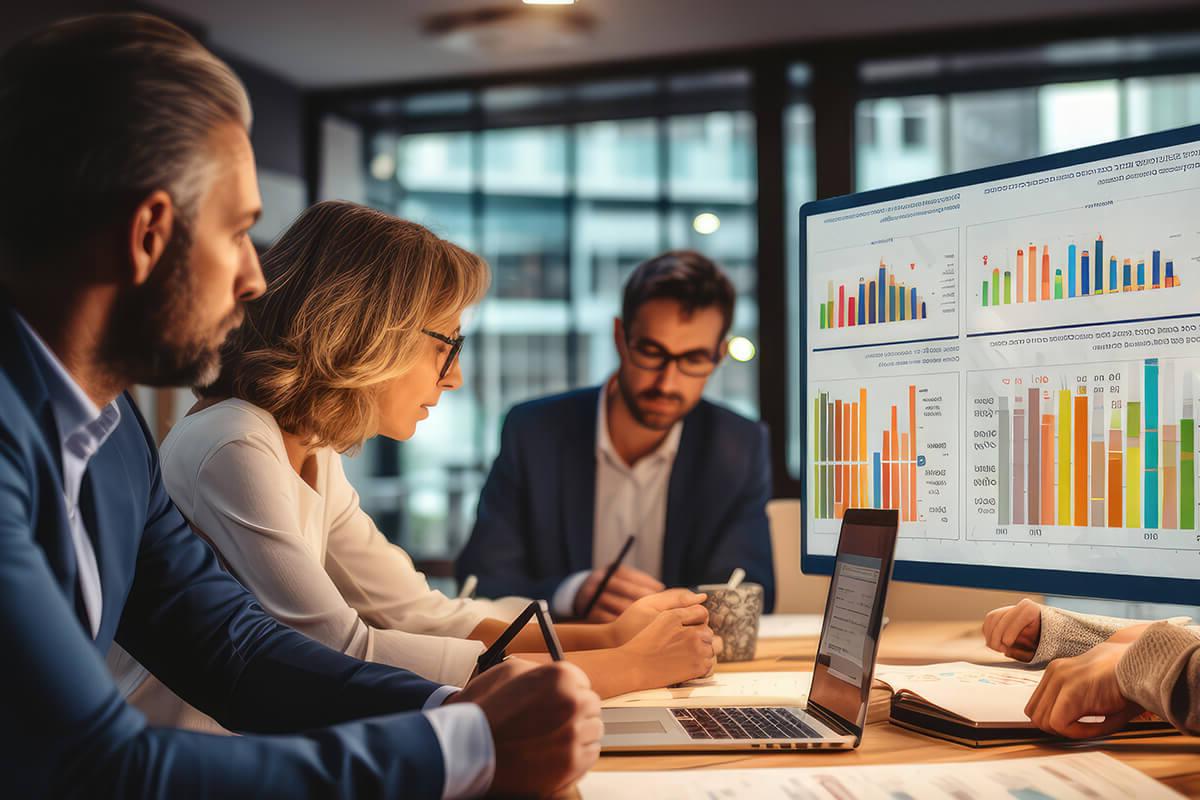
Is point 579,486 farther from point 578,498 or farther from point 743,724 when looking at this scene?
point 743,724

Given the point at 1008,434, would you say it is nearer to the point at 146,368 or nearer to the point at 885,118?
the point at 146,368

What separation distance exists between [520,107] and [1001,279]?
150 inches

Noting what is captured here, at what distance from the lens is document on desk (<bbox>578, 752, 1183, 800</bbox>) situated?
83 centimetres

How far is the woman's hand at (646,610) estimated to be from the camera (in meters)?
1.43

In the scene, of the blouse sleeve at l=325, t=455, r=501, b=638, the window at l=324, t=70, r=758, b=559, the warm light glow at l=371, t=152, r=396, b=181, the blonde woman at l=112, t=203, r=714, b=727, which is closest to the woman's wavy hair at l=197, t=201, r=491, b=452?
the blonde woman at l=112, t=203, r=714, b=727

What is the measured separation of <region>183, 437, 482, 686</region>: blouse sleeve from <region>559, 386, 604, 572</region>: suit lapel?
47.0 inches

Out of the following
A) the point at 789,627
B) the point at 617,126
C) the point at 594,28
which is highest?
the point at 594,28

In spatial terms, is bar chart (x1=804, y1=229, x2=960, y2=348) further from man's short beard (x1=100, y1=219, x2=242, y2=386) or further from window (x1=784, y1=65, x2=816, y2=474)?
window (x1=784, y1=65, x2=816, y2=474)

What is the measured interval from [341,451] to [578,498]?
1006mm

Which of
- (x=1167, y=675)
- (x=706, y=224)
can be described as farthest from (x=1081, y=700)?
(x=706, y=224)

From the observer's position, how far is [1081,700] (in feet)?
3.26

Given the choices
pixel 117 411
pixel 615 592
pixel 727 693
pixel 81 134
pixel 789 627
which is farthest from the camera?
pixel 789 627

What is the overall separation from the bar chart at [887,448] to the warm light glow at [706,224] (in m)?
Answer: 3.11

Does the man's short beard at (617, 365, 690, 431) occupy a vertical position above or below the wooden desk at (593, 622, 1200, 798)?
above
